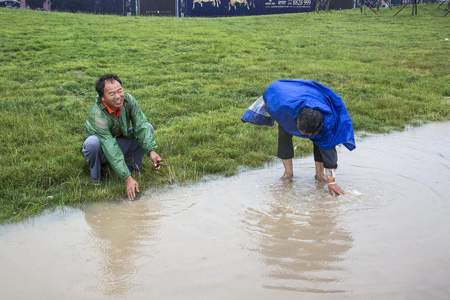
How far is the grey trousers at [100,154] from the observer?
199 inches

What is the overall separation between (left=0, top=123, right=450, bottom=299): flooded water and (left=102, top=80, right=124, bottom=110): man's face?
0.85m

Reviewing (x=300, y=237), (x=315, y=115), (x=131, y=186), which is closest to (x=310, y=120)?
(x=315, y=115)

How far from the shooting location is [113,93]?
480cm

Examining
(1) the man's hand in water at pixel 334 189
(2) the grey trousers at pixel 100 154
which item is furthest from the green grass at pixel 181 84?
(1) the man's hand in water at pixel 334 189

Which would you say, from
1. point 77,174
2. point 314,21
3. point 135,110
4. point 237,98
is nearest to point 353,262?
point 135,110

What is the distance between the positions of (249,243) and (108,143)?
61.2 inches

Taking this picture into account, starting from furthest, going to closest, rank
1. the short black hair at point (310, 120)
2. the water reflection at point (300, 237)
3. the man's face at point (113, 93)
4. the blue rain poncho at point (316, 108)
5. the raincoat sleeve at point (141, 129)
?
the raincoat sleeve at point (141, 129) < the man's face at point (113, 93) < the blue rain poncho at point (316, 108) < the short black hair at point (310, 120) < the water reflection at point (300, 237)

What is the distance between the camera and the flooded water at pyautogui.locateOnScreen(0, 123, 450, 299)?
11.5ft

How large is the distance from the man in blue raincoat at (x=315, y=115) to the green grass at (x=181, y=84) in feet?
3.61

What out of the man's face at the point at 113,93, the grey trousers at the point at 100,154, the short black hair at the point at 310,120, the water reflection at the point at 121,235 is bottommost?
the water reflection at the point at 121,235

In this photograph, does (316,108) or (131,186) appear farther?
(131,186)

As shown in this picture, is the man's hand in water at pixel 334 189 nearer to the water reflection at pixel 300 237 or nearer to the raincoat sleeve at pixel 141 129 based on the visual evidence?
the water reflection at pixel 300 237

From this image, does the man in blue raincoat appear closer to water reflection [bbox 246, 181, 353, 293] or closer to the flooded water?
water reflection [bbox 246, 181, 353, 293]

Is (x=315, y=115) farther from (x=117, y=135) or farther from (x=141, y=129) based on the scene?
(x=117, y=135)
